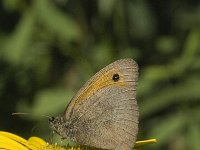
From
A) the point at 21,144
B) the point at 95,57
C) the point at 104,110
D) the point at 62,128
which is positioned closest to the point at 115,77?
the point at 104,110

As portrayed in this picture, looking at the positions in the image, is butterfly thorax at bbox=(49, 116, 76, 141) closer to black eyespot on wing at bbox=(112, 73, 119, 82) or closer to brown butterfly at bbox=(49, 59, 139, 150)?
brown butterfly at bbox=(49, 59, 139, 150)

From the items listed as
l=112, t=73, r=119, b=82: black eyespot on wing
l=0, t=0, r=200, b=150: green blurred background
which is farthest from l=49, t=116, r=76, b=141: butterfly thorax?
l=0, t=0, r=200, b=150: green blurred background

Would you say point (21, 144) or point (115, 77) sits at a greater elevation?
point (115, 77)

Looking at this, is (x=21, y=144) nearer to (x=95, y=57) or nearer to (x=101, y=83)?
(x=101, y=83)

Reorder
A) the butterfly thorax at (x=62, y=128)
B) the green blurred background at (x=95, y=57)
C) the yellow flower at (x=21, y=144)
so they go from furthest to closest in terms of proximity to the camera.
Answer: the green blurred background at (x=95, y=57) < the butterfly thorax at (x=62, y=128) < the yellow flower at (x=21, y=144)

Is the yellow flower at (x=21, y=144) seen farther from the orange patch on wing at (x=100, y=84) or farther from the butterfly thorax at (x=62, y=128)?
the orange patch on wing at (x=100, y=84)

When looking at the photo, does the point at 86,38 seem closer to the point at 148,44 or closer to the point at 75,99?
the point at 148,44

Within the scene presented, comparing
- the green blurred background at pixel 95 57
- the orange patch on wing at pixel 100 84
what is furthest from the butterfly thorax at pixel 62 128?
the green blurred background at pixel 95 57

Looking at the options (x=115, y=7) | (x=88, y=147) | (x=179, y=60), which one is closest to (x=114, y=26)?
(x=115, y=7)
